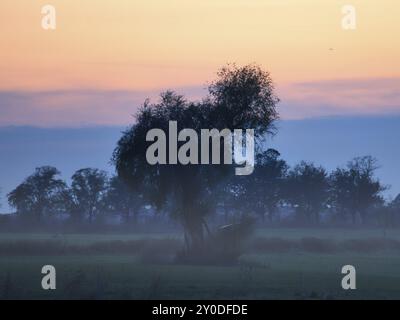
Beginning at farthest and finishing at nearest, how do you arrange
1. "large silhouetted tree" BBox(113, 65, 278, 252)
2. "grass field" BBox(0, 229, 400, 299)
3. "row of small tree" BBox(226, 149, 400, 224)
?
"row of small tree" BBox(226, 149, 400, 224)
"large silhouetted tree" BBox(113, 65, 278, 252)
"grass field" BBox(0, 229, 400, 299)

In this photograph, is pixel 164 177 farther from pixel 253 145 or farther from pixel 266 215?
pixel 266 215

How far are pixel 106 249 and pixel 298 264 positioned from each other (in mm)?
19120

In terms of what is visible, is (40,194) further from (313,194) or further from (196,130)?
(196,130)

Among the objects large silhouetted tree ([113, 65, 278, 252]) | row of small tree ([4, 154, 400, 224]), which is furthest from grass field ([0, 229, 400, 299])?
row of small tree ([4, 154, 400, 224])

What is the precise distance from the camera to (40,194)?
151000mm

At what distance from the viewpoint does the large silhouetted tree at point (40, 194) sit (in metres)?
148

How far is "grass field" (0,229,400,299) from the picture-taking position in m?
40.1

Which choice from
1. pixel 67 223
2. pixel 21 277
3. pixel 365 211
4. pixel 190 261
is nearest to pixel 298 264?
pixel 190 261

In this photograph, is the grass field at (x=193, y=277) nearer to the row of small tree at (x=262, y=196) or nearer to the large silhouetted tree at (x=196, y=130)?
the large silhouetted tree at (x=196, y=130)

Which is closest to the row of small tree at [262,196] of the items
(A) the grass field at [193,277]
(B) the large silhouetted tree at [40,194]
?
(B) the large silhouetted tree at [40,194]

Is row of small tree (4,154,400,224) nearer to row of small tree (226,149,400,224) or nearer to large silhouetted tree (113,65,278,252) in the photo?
row of small tree (226,149,400,224)

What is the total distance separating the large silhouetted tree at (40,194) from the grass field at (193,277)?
238 ft

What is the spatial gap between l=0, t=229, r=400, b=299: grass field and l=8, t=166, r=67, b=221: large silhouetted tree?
72.5 metres

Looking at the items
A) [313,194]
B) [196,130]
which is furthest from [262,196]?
[196,130]
